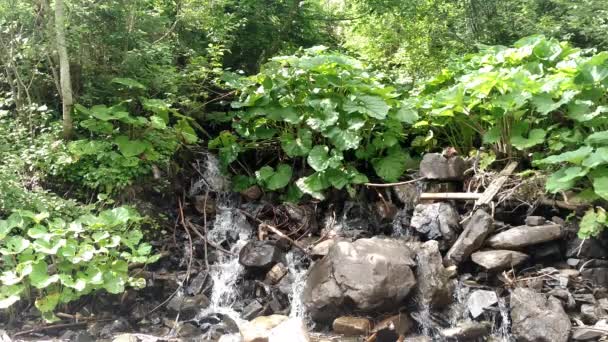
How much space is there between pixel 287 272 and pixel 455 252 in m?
1.73

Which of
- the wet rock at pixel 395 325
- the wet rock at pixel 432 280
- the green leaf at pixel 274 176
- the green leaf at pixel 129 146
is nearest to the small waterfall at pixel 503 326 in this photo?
the wet rock at pixel 432 280

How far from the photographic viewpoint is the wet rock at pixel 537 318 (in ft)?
13.2

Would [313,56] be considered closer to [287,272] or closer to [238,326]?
[287,272]

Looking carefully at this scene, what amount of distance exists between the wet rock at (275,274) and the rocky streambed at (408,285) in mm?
12

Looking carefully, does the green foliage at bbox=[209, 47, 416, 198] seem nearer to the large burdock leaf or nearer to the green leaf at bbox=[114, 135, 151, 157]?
the large burdock leaf

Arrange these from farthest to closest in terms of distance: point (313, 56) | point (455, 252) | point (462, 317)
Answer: point (313, 56) < point (455, 252) < point (462, 317)

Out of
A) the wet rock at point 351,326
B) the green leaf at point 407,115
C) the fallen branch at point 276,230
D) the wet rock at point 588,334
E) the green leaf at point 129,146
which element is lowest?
the wet rock at point 351,326

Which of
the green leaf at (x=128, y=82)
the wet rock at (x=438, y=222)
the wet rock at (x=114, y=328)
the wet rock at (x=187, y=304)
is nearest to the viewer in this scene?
the wet rock at (x=114, y=328)

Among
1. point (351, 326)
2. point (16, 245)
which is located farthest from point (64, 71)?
point (351, 326)

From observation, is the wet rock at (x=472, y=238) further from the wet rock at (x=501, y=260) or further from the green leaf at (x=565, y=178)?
the green leaf at (x=565, y=178)

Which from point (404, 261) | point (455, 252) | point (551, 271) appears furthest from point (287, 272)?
point (551, 271)

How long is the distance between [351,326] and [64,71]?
4001 millimetres

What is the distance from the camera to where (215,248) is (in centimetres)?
579

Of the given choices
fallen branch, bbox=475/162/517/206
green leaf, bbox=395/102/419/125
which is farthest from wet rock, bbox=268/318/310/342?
green leaf, bbox=395/102/419/125
